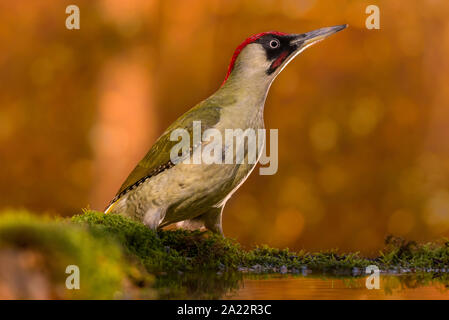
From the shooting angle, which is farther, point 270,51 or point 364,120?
point 364,120

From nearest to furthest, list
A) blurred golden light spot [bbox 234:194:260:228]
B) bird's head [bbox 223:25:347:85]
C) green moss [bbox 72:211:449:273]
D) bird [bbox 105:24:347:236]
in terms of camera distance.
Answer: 1. green moss [bbox 72:211:449:273]
2. bird [bbox 105:24:347:236]
3. bird's head [bbox 223:25:347:85]
4. blurred golden light spot [bbox 234:194:260:228]

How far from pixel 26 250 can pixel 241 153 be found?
2.02 m

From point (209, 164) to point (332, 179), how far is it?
694 cm

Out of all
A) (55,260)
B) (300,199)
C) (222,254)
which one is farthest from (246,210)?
(55,260)

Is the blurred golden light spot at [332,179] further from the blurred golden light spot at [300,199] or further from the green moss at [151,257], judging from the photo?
the green moss at [151,257]

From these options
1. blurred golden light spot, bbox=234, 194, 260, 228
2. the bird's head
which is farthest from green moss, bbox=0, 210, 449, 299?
blurred golden light spot, bbox=234, 194, 260, 228

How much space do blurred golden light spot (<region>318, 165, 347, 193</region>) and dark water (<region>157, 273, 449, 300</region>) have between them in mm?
6937

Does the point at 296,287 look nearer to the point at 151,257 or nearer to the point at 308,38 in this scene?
the point at 151,257

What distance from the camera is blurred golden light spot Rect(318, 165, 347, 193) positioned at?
10.8 metres

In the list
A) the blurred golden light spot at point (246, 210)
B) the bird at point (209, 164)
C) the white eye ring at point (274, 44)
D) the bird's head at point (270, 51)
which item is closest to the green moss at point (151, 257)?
the bird at point (209, 164)

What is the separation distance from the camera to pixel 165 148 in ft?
15.3

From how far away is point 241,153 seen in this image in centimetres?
435

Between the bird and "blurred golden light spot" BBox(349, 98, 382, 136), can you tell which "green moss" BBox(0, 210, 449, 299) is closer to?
the bird

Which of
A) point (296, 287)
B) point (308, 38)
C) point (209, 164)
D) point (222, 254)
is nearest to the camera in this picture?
point (296, 287)
